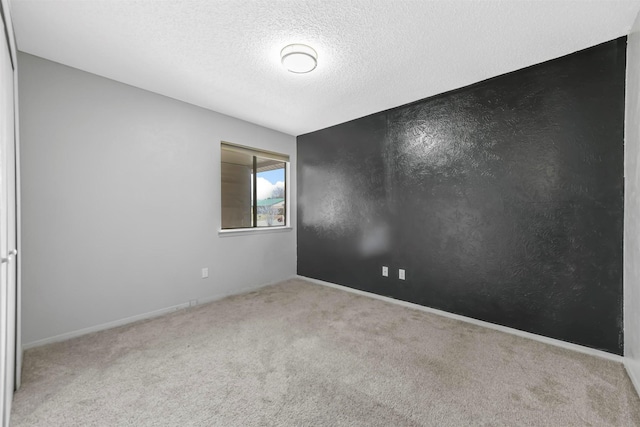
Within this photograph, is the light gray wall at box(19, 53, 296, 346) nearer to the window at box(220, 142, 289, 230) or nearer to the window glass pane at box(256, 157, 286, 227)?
the window at box(220, 142, 289, 230)

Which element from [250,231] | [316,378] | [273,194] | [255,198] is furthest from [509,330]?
[273,194]

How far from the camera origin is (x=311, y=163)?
4.23 meters

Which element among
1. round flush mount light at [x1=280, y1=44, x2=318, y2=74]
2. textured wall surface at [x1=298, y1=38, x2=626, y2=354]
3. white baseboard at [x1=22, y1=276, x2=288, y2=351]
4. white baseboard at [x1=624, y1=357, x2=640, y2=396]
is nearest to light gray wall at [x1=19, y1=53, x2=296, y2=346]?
white baseboard at [x1=22, y1=276, x2=288, y2=351]

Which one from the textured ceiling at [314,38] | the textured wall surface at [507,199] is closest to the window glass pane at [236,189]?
the textured ceiling at [314,38]

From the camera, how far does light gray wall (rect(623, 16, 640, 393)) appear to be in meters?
1.73

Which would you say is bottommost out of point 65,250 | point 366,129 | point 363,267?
point 363,267

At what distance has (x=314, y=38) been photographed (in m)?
1.97

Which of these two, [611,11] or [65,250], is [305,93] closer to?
[611,11]

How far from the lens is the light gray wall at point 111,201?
2215 millimetres

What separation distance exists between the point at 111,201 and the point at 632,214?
13.6 ft

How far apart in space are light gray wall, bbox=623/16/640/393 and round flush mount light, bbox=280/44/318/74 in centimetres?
213

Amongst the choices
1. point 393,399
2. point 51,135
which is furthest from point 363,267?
Answer: point 51,135

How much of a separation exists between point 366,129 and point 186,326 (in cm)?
305

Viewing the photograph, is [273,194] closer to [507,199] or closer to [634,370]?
[507,199]
